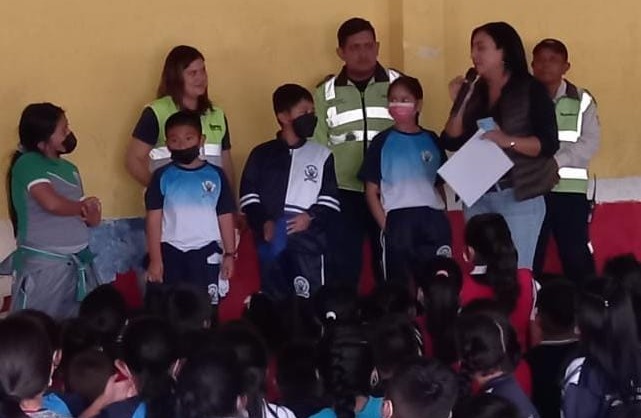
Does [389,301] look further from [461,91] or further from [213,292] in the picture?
[461,91]

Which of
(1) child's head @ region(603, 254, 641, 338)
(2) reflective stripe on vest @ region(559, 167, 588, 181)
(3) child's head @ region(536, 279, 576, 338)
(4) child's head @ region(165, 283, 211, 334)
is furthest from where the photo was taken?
(2) reflective stripe on vest @ region(559, 167, 588, 181)

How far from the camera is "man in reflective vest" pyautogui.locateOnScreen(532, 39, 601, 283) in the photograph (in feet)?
17.4

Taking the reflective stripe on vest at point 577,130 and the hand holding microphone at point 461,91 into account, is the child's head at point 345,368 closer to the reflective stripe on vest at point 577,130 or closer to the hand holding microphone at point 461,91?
the hand holding microphone at point 461,91

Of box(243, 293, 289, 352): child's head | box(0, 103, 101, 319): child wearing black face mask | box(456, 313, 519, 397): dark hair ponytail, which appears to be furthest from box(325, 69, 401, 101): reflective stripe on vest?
box(456, 313, 519, 397): dark hair ponytail

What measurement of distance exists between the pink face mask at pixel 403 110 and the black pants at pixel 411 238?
1.29 ft

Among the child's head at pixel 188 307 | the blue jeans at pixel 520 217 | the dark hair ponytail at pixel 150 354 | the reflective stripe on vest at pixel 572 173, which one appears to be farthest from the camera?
the reflective stripe on vest at pixel 572 173

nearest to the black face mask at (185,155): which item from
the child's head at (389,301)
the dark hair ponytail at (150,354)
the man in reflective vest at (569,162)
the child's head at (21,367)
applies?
the child's head at (389,301)

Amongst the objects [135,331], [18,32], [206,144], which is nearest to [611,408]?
[135,331]

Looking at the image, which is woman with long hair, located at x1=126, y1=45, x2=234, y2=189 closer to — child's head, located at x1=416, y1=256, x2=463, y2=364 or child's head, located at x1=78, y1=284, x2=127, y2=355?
child's head, located at x1=78, y1=284, x2=127, y2=355

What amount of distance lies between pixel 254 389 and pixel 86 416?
0.48 metres

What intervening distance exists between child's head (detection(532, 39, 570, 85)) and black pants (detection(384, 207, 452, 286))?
0.98 m

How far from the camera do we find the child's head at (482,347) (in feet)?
10.2

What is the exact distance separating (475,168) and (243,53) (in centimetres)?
150

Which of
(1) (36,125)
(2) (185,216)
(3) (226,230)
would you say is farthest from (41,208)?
(3) (226,230)
